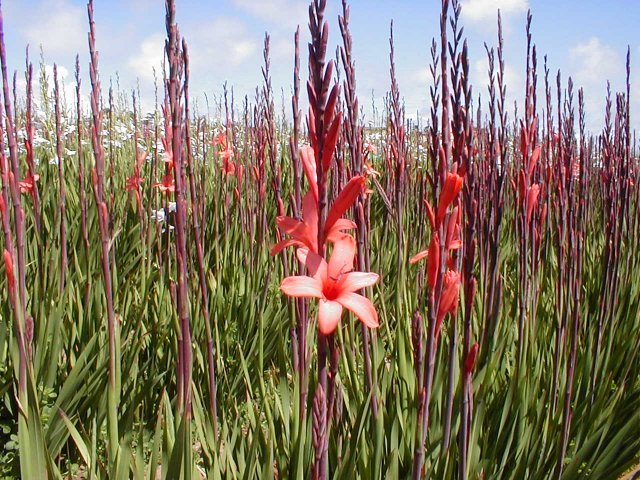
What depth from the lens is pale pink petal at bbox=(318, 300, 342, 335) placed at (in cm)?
81

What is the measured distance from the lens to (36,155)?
771 centimetres

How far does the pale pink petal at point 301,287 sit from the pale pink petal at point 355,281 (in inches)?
2.2

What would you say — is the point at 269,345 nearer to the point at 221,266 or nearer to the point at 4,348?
the point at 221,266

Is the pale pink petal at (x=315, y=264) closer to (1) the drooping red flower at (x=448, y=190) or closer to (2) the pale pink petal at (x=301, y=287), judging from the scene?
(2) the pale pink petal at (x=301, y=287)

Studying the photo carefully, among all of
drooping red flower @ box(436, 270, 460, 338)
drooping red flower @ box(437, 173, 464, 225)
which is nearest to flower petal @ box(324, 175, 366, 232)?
drooping red flower @ box(437, 173, 464, 225)

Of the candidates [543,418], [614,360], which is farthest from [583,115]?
[543,418]

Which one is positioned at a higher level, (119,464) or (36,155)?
(36,155)

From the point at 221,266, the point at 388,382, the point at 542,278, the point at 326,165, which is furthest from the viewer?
Answer: the point at 221,266

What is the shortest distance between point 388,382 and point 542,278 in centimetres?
164

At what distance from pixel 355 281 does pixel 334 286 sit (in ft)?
0.11

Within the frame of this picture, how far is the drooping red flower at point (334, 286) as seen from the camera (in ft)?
2.76

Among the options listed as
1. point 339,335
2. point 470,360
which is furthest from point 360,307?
point 339,335

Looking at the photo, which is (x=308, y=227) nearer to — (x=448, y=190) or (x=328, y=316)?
(x=328, y=316)

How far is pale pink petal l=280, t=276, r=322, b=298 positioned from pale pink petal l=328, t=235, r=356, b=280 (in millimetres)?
68
